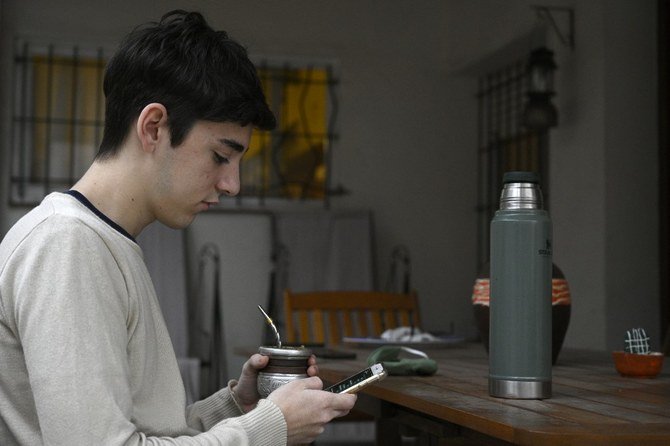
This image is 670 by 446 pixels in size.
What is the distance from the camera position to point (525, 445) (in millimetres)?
1111

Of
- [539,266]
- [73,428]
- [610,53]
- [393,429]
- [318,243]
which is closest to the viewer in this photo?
[73,428]

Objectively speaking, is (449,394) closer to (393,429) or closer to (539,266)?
(539,266)

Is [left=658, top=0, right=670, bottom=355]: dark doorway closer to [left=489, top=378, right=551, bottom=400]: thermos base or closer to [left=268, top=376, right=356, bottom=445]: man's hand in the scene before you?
[left=489, top=378, right=551, bottom=400]: thermos base

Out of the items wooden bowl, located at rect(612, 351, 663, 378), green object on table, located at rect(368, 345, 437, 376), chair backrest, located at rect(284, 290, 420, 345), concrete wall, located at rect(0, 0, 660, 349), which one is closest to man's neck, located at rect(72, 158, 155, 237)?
green object on table, located at rect(368, 345, 437, 376)

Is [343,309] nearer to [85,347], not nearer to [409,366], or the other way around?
[409,366]

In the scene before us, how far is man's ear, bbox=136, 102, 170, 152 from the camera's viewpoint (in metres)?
1.27

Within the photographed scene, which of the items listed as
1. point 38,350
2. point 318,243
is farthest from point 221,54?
point 318,243

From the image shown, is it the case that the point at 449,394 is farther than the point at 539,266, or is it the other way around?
the point at 449,394

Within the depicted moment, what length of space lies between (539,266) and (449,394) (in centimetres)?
25

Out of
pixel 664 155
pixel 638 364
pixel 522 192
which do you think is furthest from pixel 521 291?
pixel 664 155

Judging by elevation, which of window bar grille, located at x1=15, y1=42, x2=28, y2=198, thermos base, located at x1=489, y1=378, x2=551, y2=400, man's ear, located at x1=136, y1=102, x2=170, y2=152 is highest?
window bar grille, located at x1=15, y1=42, x2=28, y2=198

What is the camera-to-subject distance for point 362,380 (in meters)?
1.34

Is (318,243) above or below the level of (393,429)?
above

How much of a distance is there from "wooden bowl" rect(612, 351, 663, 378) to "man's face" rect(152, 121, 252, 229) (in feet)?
3.12
